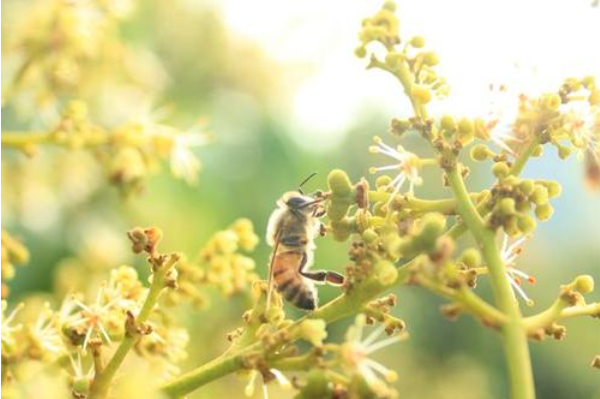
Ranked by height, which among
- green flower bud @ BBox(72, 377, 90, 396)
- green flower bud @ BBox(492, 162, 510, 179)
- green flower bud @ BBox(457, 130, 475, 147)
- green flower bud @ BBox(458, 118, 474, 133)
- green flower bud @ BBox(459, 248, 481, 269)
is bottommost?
green flower bud @ BBox(72, 377, 90, 396)

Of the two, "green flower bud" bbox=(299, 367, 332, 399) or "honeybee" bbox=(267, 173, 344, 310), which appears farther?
"honeybee" bbox=(267, 173, 344, 310)

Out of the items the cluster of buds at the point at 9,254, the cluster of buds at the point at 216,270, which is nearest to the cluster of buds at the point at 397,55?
the cluster of buds at the point at 216,270

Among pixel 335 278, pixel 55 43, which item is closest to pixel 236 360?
pixel 335 278

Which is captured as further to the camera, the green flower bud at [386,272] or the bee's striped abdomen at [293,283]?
the bee's striped abdomen at [293,283]

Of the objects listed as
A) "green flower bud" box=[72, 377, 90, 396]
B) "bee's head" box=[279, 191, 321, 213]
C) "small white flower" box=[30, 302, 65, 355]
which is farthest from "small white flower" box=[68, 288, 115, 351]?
"bee's head" box=[279, 191, 321, 213]

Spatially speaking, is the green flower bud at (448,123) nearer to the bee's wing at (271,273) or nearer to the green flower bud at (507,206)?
the green flower bud at (507,206)

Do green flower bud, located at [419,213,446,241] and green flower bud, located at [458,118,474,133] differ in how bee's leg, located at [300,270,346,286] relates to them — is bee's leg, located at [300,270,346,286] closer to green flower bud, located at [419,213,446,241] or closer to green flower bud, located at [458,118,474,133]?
green flower bud, located at [458,118,474,133]
